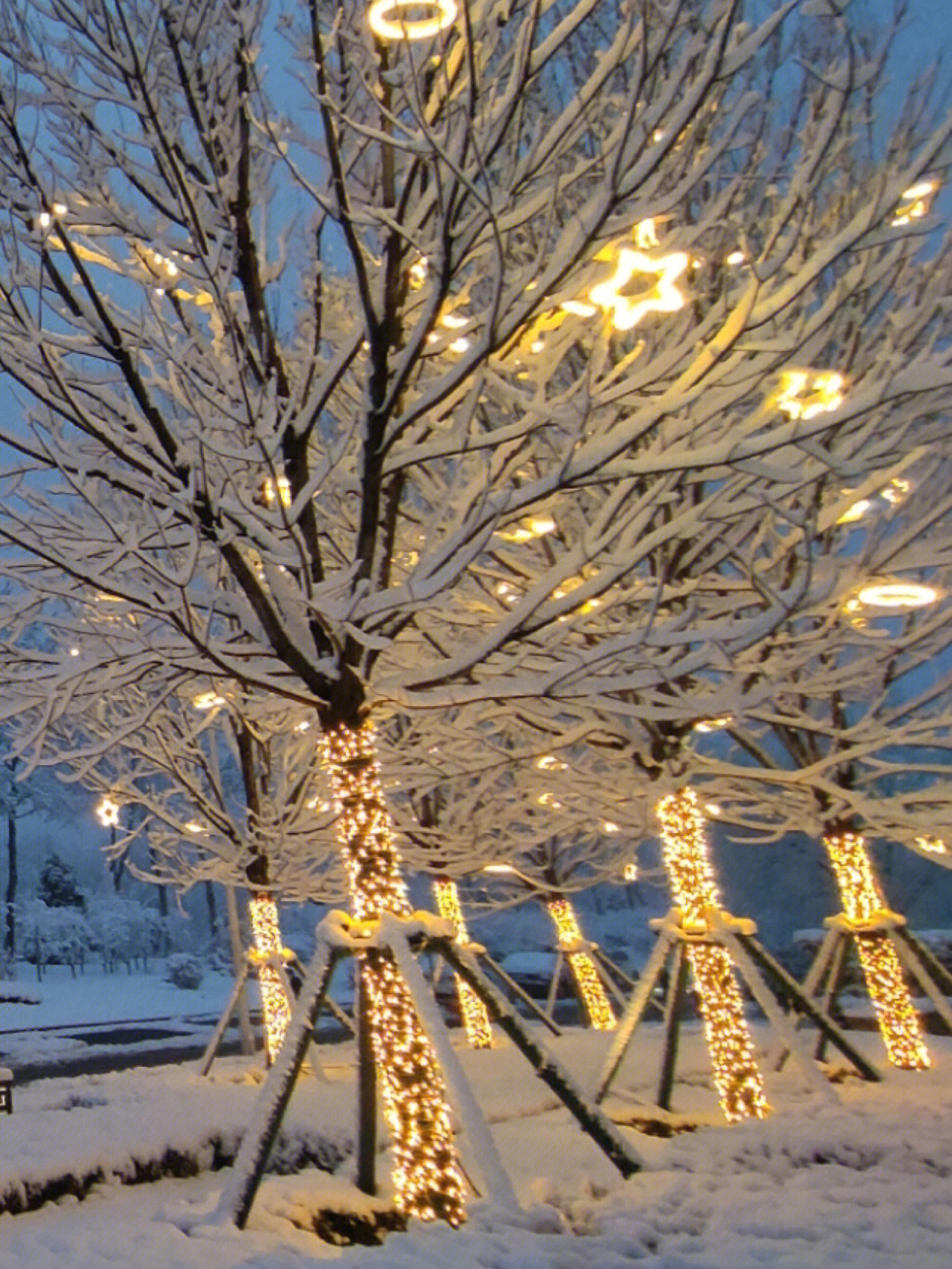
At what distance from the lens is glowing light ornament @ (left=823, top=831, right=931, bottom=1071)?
861 centimetres

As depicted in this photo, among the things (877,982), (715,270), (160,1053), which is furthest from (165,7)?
(160,1053)

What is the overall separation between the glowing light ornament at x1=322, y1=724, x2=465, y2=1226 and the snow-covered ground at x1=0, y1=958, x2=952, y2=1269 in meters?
0.23

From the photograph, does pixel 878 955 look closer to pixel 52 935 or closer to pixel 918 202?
pixel 918 202

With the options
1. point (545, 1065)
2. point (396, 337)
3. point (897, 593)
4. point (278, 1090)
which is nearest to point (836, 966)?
point (545, 1065)

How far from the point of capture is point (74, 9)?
4.70 m

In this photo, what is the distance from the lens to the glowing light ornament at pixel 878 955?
28.2ft

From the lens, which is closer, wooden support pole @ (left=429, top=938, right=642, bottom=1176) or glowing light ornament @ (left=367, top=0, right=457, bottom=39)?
glowing light ornament @ (left=367, top=0, right=457, bottom=39)

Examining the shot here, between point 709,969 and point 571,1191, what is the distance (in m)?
2.28

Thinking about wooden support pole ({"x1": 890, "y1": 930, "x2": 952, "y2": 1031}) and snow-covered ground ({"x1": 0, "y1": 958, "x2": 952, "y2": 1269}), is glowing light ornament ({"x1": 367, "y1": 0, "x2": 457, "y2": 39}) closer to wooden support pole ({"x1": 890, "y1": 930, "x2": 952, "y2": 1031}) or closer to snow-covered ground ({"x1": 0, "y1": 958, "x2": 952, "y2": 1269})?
snow-covered ground ({"x1": 0, "y1": 958, "x2": 952, "y2": 1269})

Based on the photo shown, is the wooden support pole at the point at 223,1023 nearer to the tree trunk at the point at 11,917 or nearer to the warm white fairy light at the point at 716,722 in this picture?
the warm white fairy light at the point at 716,722

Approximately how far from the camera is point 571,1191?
5.27 m

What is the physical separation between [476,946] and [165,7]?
10523 mm

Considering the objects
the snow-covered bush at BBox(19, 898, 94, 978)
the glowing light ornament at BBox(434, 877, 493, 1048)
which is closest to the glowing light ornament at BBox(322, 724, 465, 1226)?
the glowing light ornament at BBox(434, 877, 493, 1048)

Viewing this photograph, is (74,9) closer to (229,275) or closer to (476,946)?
(229,275)
